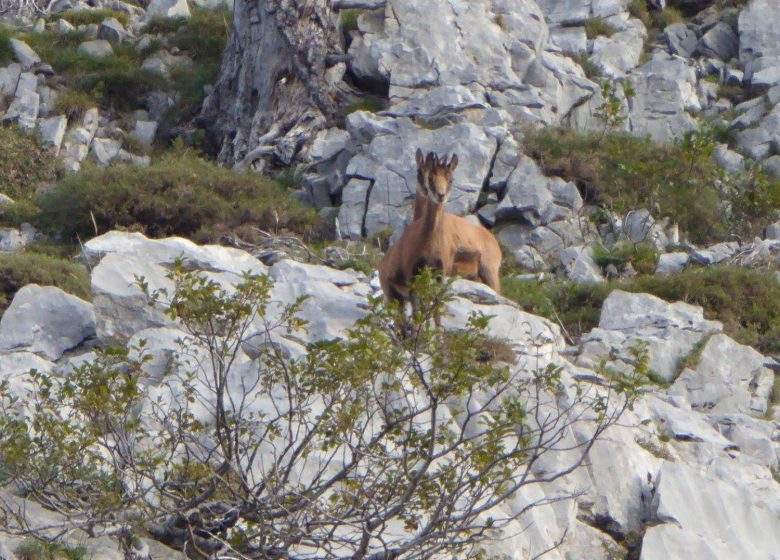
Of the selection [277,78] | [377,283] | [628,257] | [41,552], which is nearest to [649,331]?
[377,283]

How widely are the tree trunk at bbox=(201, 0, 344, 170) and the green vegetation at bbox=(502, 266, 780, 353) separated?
20.3 feet

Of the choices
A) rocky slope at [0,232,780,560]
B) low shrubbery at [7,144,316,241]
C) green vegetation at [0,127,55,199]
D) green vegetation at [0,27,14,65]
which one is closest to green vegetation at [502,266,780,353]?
rocky slope at [0,232,780,560]

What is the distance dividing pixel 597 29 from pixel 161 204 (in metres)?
10.2

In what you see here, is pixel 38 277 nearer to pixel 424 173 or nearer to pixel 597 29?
pixel 424 173

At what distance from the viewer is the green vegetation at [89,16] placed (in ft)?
81.9

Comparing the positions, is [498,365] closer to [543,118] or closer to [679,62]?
[543,118]

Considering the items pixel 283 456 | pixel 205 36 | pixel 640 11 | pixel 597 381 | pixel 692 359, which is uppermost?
pixel 283 456

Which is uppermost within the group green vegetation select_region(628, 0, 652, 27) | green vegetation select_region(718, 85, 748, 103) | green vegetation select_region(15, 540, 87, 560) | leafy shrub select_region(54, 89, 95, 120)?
green vegetation select_region(15, 540, 87, 560)

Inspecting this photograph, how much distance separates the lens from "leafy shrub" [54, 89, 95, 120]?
829 inches

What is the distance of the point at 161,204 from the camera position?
58.0 feet

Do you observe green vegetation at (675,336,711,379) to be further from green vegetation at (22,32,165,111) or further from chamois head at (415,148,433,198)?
green vegetation at (22,32,165,111)

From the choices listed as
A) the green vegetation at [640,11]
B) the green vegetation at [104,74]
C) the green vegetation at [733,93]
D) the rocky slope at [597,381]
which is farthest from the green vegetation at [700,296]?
the green vegetation at [640,11]

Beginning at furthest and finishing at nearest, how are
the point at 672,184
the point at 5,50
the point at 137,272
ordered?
the point at 5,50 → the point at 672,184 → the point at 137,272

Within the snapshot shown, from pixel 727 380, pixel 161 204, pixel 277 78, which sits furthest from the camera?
pixel 277 78
